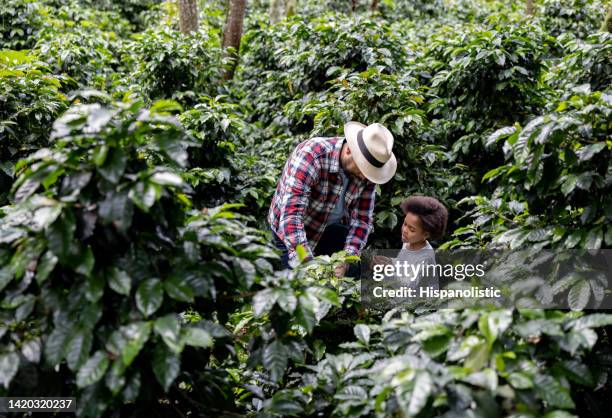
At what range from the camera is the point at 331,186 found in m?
3.68

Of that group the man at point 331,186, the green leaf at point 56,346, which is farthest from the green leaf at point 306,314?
the man at point 331,186

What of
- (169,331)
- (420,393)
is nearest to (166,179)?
(169,331)

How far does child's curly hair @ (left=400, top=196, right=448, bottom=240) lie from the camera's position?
3.65m

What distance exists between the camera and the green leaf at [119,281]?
1919 mm

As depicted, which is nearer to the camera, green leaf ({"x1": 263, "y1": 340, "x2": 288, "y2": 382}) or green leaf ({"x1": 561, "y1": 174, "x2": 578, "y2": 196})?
green leaf ({"x1": 263, "y1": 340, "x2": 288, "y2": 382})

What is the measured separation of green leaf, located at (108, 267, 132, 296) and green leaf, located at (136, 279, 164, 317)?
43 millimetres

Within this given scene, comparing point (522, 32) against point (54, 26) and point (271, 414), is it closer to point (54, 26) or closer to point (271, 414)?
point (271, 414)

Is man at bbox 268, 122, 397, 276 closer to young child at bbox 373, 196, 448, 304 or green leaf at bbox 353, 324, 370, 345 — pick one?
young child at bbox 373, 196, 448, 304

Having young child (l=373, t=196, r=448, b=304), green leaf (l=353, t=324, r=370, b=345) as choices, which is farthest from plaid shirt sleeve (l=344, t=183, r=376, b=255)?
green leaf (l=353, t=324, r=370, b=345)

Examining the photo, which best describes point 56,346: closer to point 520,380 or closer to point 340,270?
point 520,380

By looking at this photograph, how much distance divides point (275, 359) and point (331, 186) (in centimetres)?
166

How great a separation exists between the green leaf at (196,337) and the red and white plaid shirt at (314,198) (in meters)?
1.41

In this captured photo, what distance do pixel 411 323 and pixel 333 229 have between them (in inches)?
70.4

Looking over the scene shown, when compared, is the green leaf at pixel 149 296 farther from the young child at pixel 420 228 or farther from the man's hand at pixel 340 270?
the young child at pixel 420 228
